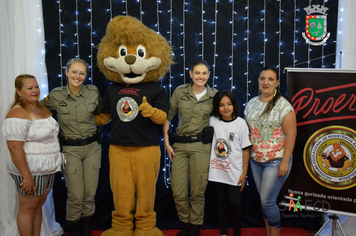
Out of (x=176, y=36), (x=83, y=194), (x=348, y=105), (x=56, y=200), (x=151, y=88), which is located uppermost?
(x=176, y=36)

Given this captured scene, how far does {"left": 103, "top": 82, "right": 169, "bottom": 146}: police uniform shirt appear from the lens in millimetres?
2242

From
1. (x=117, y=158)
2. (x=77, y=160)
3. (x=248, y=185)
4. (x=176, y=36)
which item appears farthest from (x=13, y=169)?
(x=248, y=185)

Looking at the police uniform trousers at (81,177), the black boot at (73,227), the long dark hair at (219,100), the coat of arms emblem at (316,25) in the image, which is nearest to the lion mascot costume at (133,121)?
the police uniform trousers at (81,177)

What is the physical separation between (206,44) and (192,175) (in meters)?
1.42

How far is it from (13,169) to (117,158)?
2.56 feet

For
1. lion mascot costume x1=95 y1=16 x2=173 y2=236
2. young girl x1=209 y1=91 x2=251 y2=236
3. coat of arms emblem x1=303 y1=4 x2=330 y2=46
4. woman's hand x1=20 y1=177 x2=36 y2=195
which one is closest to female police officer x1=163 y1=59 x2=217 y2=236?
young girl x1=209 y1=91 x2=251 y2=236

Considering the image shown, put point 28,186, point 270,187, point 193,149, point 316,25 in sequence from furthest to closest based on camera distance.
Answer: point 316,25
point 193,149
point 270,187
point 28,186

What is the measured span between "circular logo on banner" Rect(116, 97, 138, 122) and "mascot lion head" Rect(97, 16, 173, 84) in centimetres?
16

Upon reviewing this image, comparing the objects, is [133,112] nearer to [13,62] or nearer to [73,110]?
[73,110]

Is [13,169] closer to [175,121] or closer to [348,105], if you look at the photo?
[175,121]

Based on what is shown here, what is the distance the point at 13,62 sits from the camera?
2.51m

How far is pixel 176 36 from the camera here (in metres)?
2.88

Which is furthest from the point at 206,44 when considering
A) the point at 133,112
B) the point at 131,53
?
the point at 133,112

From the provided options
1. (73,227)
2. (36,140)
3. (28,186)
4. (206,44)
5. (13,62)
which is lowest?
(73,227)
